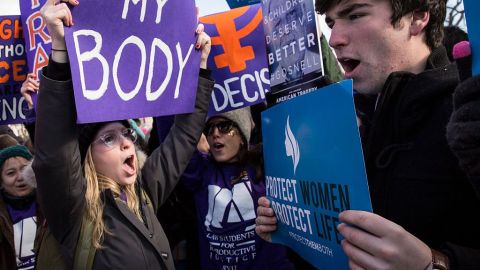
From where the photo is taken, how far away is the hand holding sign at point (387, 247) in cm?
80

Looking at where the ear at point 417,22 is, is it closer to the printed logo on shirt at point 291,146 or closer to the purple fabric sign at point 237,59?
the printed logo on shirt at point 291,146

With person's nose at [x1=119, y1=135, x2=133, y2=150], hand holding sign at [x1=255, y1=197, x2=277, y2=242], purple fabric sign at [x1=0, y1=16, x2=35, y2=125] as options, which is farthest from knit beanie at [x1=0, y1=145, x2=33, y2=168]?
hand holding sign at [x1=255, y1=197, x2=277, y2=242]

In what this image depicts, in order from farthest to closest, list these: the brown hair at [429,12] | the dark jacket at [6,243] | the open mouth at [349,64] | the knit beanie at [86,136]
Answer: the dark jacket at [6,243] → the knit beanie at [86,136] → the open mouth at [349,64] → the brown hair at [429,12]

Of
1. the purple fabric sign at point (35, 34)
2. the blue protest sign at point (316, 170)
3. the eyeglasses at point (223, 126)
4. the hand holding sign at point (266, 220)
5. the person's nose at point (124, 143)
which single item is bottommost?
the hand holding sign at point (266, 220)

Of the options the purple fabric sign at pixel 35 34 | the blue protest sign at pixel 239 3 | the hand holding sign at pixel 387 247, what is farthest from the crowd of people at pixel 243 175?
the blue protest sign at pixel 239 3

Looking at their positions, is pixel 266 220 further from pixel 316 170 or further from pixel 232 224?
pixel 232 224

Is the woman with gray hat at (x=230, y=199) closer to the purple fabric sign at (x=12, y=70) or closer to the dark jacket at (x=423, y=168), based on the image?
the purple fabric sign at (x=12, y=70)

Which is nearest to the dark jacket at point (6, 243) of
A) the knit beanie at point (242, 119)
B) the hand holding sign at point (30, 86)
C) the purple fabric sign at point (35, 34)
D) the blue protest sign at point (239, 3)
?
the hand holding sign at point (30, 86)

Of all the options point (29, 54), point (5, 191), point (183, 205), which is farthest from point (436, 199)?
point (5, 191)

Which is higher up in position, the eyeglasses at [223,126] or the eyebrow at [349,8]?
the eyebrow at [349,8]

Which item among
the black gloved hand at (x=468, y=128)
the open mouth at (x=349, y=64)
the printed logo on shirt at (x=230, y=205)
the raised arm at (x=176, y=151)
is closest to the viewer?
the black gloved hand at (x=468, y=128)

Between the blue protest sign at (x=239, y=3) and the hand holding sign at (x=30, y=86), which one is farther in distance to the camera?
the blue protest sign at (x=239, y=3)

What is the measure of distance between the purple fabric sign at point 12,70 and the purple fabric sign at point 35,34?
26 centimetres

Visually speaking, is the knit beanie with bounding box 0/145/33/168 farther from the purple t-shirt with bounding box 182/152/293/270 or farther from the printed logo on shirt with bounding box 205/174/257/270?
the printed logo on shirt with bounding box 205/174/257/270
